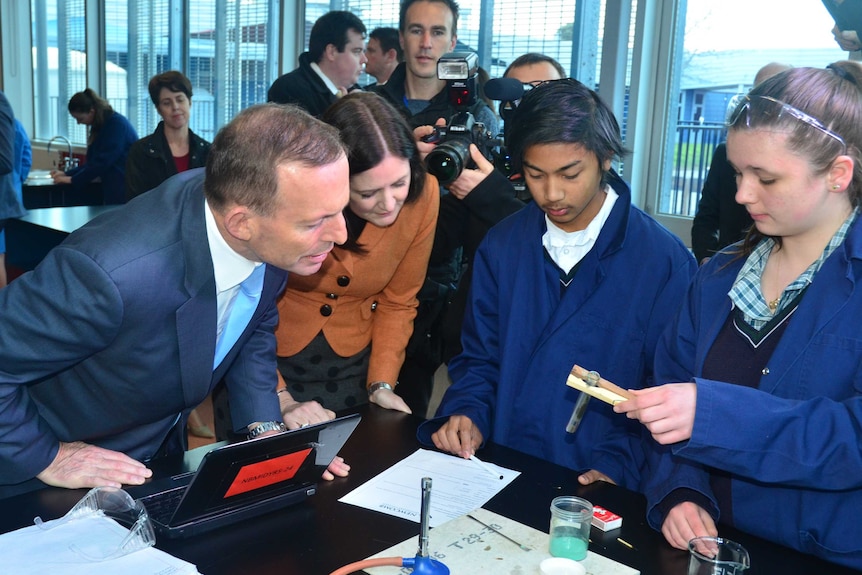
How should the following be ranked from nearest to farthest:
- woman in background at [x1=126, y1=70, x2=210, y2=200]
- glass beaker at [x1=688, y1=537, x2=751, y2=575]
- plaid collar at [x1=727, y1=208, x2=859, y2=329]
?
1. glass beaker at [x1=688, y1=537, x2=751, y2=575]
2. plaid collar at [x1=727, y1=208, x2=859, y2=329]
3. woman in background at [x1=126, y1=70, x2=210, y2=200]

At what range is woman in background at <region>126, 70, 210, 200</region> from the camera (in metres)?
4.83

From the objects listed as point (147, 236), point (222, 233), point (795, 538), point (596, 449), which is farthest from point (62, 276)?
point (795, 538)

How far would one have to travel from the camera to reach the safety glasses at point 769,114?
1.30m

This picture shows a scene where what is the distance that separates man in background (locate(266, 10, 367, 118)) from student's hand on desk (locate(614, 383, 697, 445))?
289 cm

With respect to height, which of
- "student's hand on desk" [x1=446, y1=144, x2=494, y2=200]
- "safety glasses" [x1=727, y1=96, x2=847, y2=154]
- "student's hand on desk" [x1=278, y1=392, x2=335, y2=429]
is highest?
"safety glasses" [x1=727, y1=96, x2=847, y2=154]

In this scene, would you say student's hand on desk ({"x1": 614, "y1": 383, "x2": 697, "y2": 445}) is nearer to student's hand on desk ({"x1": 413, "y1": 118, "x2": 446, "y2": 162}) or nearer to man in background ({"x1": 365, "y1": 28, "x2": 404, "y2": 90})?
student's hand on desk ({"x1": 413, "y1": 118, "x2": 446, "y2": 162})

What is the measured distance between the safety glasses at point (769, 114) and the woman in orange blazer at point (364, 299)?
32.4 inches

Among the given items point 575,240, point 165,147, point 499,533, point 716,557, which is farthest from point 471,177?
point 165,147

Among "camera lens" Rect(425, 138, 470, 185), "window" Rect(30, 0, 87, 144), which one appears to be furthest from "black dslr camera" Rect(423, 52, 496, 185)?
"window" Rect(30, 0, 87, 144)

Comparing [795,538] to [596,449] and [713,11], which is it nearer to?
[596,449]

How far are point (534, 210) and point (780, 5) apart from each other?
2210 mm

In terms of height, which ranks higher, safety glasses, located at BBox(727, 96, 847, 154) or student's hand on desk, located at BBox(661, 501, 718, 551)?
safety glasses, located at BBox(727, 96, 847, 154)

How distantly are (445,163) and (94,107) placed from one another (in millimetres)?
5048

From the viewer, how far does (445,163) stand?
219 centimetres
